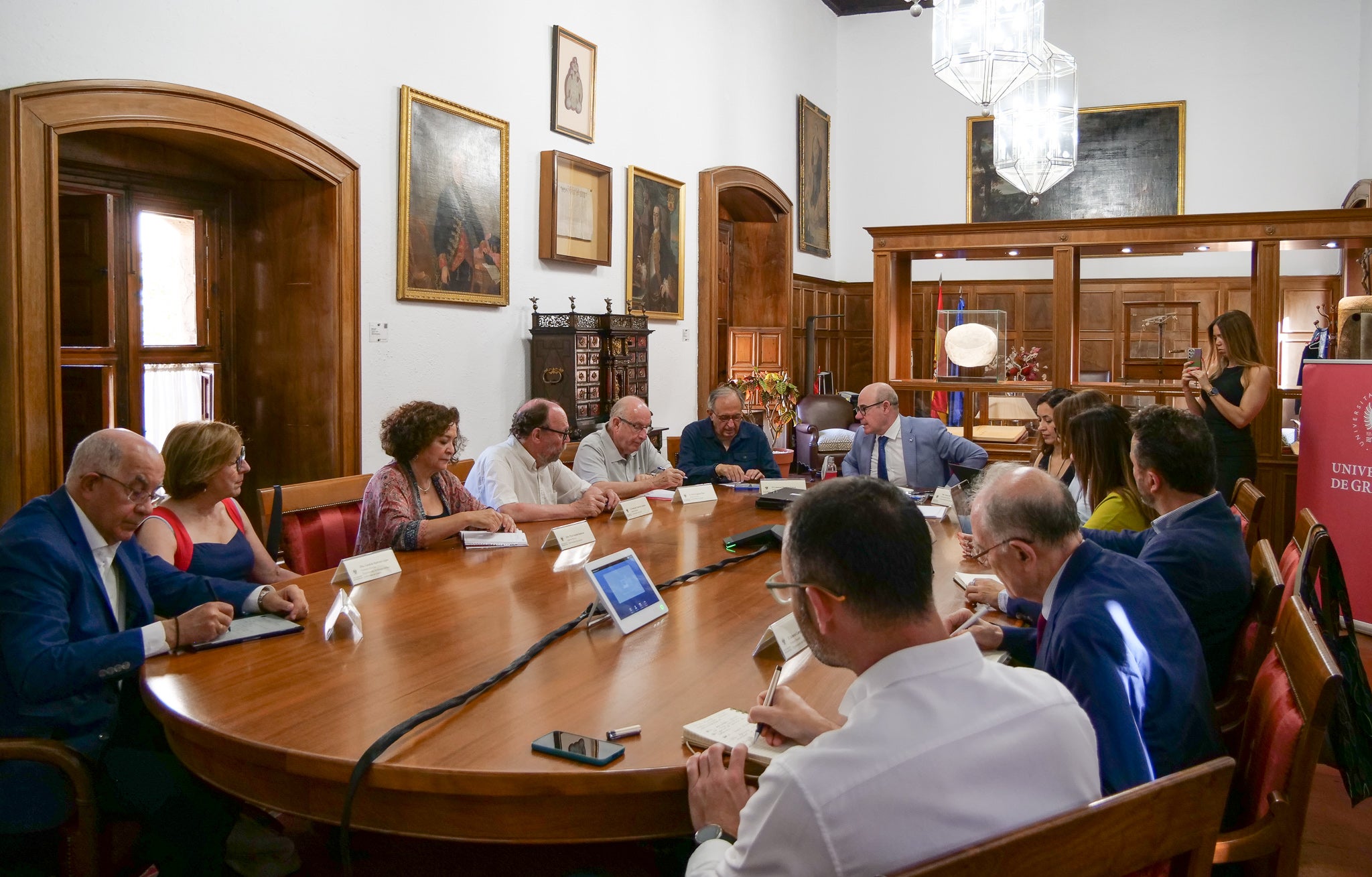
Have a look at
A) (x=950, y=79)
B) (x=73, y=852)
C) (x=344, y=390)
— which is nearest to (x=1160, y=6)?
(x=950, y=79)

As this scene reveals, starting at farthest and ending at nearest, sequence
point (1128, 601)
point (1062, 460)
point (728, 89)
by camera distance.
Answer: point (728, 89), point (1062, 460), point (1128, 601)

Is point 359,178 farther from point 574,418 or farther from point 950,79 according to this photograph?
point 950,79

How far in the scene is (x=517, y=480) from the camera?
4.75 m

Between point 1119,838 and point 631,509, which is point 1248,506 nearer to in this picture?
point 631,509

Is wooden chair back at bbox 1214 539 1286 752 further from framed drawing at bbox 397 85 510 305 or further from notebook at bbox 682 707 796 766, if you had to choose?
framed drawing at bbox 397 85 510 305

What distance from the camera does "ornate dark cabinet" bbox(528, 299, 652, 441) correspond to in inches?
282

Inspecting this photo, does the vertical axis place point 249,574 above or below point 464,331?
below

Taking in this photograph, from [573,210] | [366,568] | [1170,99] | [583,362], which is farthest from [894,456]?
[1170,99]

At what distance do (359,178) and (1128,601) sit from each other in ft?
16.6

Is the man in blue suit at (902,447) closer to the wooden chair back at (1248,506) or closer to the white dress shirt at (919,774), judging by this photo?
the wooden chair back at (1248,506)

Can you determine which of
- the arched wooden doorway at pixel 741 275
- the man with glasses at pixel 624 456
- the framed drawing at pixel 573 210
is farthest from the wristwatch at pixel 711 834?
the arched wooden doorway at pixel 741 275

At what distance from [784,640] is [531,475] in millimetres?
2627

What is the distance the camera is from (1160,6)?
1212 centimetres

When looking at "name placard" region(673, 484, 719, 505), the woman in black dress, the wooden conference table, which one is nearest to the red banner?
the woman in black dress
